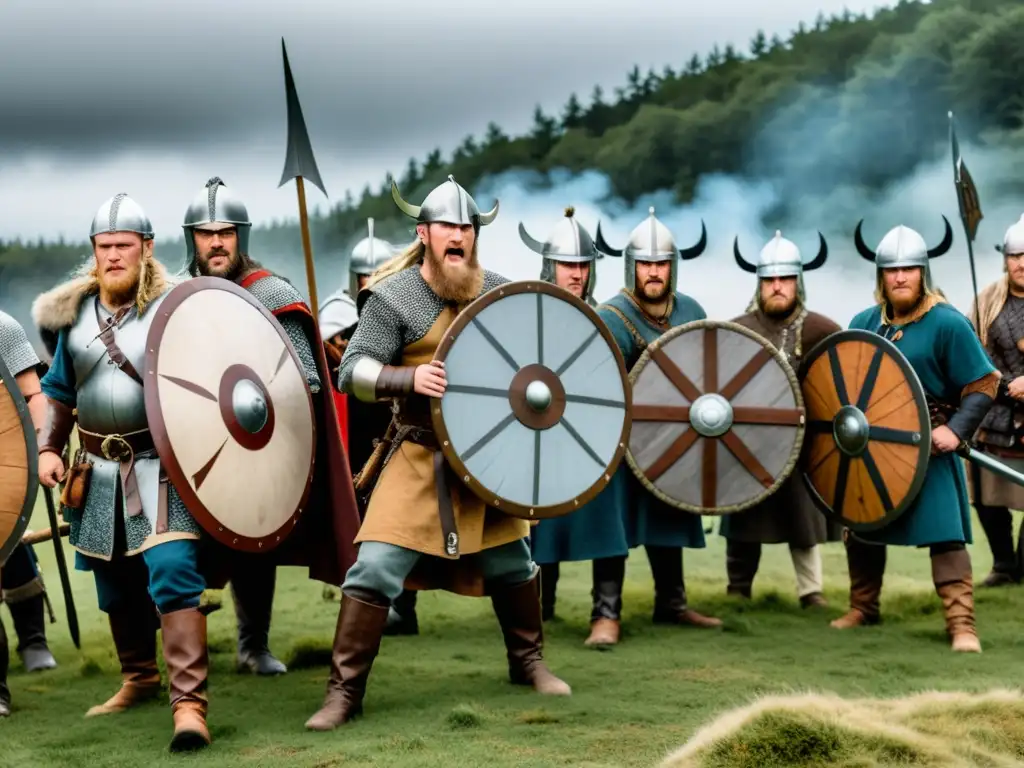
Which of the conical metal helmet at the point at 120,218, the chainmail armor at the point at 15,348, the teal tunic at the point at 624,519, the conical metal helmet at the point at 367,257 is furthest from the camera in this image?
the conical metal helmet at the point at 367,257

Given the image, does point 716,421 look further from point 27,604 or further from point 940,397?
point 27,604

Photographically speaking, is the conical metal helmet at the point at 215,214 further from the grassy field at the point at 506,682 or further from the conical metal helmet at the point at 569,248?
the grassy field at the point at 506,682

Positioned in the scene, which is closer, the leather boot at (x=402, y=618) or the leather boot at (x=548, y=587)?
the leather boot at (x=402, y=618)

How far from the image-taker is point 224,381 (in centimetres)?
441

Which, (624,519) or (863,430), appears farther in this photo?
(624,519)

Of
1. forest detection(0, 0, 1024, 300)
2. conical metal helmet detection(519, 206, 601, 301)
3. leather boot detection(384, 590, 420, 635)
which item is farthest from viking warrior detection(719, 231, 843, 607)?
forest detection(0, 0, 1024, 300)

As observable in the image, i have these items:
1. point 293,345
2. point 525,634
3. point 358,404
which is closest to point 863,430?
point 525,634

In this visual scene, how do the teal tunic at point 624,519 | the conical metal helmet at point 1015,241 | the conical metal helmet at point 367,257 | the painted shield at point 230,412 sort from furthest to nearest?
the conical metal helmet at point 367,257, the conical metal helmet at point 1015,241, the teal tunic at point 624,519, the painted shield at point 230,412

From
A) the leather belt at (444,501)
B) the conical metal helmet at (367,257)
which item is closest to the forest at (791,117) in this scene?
the conical metal helmet at (367,257)

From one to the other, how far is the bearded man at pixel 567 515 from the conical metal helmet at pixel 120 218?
1.89 metres

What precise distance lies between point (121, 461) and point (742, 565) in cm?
339

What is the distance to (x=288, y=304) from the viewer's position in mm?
4926

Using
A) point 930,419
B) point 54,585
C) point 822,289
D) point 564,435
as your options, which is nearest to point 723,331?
point 930,419

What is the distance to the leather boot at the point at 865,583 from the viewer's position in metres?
6.19
